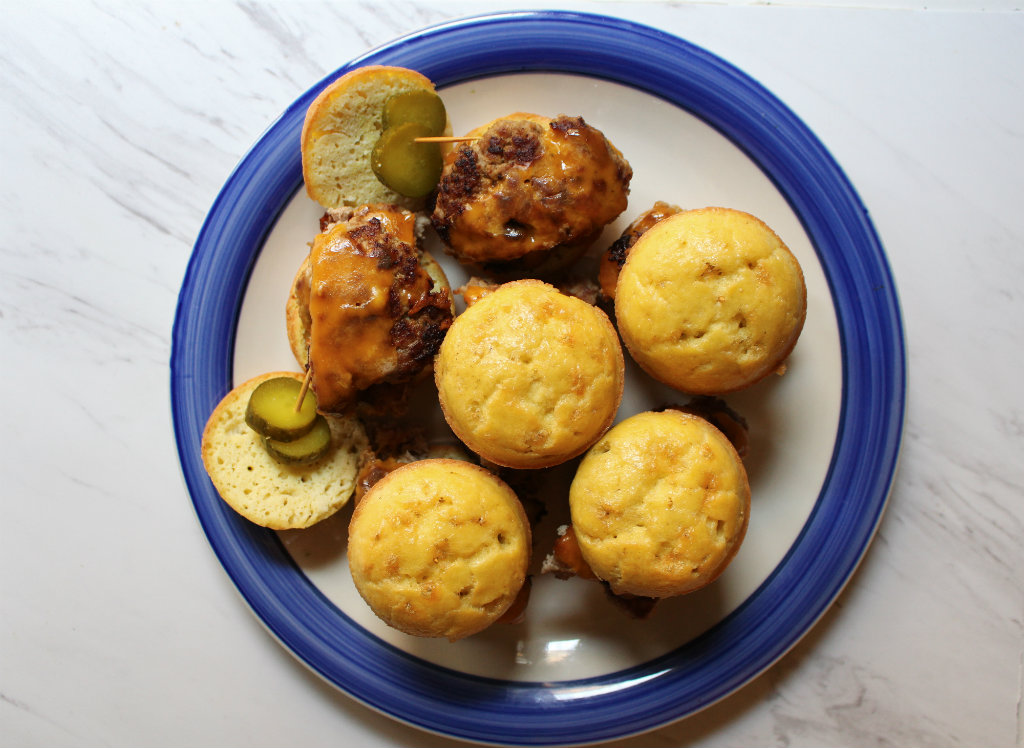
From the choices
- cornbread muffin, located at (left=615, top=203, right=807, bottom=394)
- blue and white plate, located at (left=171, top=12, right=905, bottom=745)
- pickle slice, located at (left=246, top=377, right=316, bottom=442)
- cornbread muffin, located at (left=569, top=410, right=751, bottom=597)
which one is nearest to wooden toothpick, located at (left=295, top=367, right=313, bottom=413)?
pickle slice, located at (left=246, top=377, right=316, bottom=442)

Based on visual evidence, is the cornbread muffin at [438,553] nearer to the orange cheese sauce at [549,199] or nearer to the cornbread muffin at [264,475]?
the cornbread muffin at [264,475]

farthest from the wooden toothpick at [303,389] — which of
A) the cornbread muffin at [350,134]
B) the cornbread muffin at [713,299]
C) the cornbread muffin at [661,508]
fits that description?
the cornbread muffin at [713,299]

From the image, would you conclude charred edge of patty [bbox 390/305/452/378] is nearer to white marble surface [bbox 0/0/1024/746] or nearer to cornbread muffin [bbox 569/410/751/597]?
cornbread muffin [bbox 569/410/751/597]

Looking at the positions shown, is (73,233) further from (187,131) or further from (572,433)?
(572,433)

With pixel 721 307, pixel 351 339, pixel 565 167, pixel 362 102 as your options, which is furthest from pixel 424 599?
pixel 362 102

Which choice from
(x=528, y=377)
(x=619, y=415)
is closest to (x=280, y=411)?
(x=528, y=377)

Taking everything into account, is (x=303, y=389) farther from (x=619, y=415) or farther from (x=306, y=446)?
(x=619, y=415)
